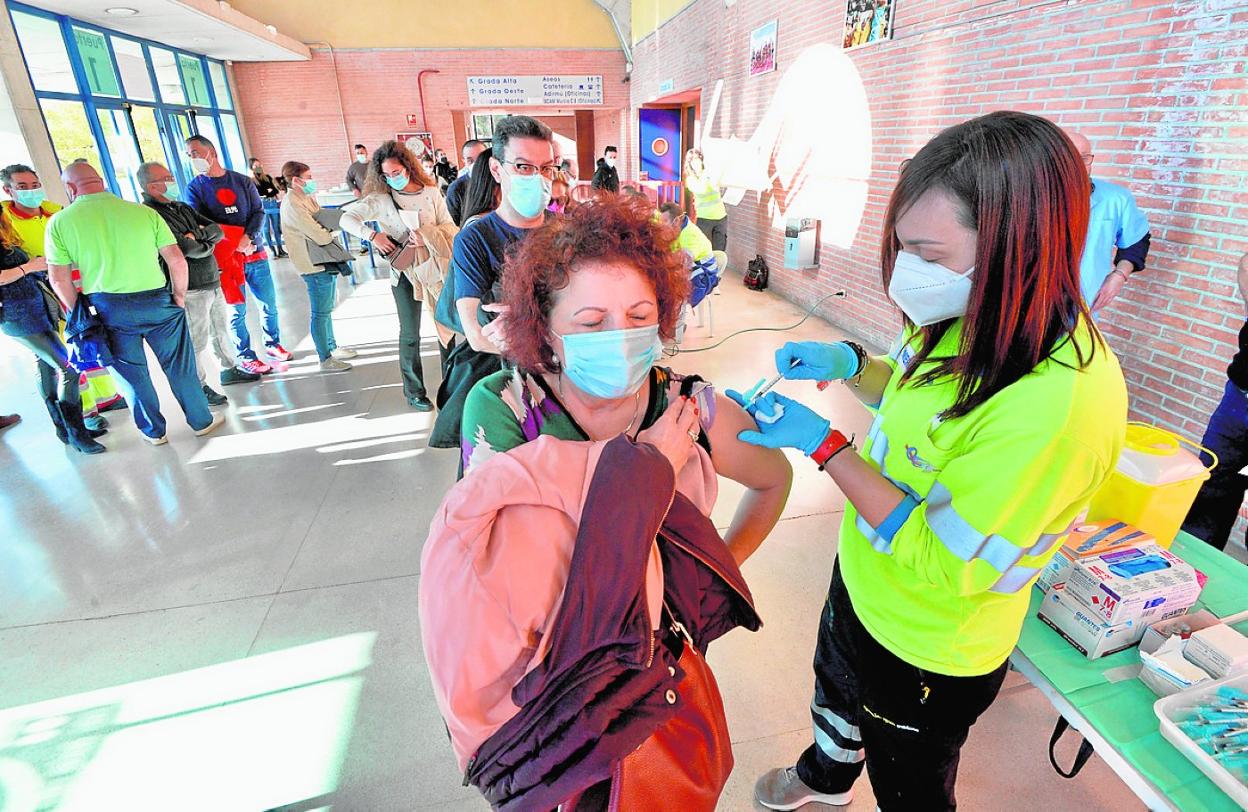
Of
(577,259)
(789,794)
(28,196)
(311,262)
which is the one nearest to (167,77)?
(28,196)

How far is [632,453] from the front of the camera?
2.59 ft

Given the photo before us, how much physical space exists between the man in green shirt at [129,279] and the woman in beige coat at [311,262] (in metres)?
0.93

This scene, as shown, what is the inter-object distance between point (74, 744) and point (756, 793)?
7.14 feet

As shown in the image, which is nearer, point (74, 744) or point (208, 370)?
point (74, 744)

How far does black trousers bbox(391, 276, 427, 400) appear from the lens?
13.3 feet

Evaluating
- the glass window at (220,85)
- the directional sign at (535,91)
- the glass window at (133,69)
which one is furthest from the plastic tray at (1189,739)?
the glass window at (220,85)

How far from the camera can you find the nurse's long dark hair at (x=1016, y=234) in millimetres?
847

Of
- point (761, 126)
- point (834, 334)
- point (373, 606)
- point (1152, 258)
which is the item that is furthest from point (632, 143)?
point (373, 606)

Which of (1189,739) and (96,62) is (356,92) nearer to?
(96,62)

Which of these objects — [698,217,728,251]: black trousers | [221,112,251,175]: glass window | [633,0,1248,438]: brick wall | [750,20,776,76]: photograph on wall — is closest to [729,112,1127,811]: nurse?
[633,0,1248,438]: brick wall

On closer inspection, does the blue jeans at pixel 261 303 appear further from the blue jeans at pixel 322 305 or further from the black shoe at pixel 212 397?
the black shoe at pixel 212 397

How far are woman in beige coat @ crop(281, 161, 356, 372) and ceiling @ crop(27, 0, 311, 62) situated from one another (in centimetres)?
503

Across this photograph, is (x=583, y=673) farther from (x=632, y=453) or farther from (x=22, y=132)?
(x=22, y=132)

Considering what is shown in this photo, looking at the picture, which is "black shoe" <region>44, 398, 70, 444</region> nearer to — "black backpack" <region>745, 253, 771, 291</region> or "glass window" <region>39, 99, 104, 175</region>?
"glass window" <region>39, 99, 104, 175</region>
